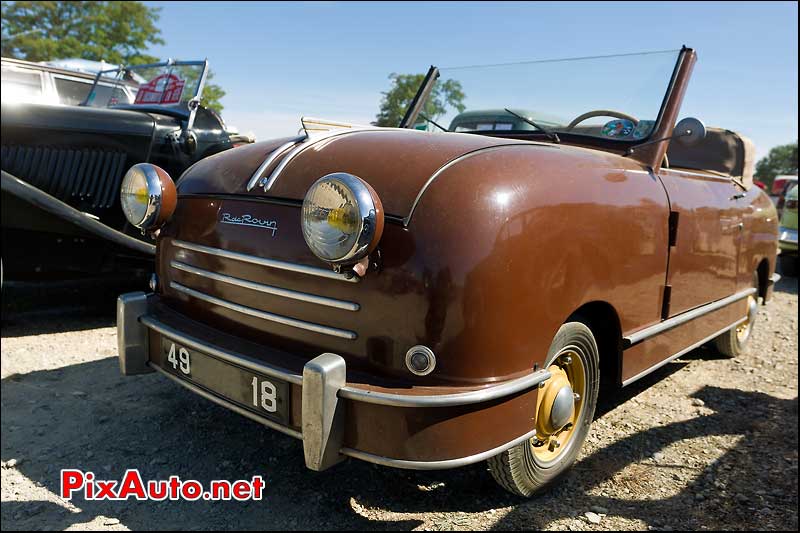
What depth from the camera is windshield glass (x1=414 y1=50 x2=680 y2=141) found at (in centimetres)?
321

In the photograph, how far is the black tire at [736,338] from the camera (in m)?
4.50

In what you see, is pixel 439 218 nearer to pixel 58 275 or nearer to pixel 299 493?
pixel 299 493

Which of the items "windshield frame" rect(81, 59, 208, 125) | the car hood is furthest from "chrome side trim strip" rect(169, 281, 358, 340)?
"windshield frame" rect(81, 59, 208, 125)

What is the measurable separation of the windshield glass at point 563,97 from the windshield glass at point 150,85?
8.93 ft

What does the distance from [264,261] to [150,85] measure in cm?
448

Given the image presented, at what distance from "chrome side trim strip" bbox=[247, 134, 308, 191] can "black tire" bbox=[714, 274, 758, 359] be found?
11.9ft

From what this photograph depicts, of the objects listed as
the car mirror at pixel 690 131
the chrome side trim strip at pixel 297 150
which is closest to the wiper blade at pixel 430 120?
the chrome side trim strip at pixel 297 150

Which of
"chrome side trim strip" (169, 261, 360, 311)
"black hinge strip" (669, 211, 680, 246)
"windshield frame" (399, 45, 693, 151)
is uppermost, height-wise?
"windshield frame" (399, 45, 693, 151)

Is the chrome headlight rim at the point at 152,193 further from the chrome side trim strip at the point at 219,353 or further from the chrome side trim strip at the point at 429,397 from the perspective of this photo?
the chrome side trim strip at the point at 429,397

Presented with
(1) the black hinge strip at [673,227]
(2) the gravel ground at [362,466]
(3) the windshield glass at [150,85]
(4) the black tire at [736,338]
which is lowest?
(2) the gravel ground at [362,466]

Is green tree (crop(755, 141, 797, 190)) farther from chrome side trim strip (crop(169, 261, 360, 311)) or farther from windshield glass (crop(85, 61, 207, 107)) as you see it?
chrome side trim strip (crop(169, 261, 360, 311))

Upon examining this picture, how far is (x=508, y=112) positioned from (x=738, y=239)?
5.54ft

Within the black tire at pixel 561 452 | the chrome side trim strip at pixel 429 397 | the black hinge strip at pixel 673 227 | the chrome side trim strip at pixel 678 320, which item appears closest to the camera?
the chrome side trim strip at pixel 429 397

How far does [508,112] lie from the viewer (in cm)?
350
